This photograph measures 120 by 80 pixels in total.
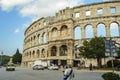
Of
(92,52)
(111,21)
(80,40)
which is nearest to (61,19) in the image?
(80,40)

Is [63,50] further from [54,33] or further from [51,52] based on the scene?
[54,33]

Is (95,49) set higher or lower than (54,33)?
lower

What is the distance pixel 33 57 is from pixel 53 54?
1432 centimetres

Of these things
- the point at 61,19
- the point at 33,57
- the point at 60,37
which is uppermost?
the point at 61,19

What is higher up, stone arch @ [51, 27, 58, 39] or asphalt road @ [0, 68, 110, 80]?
stone arch @ [51, 27, 58, 39]

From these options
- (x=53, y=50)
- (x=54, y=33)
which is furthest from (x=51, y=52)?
(x=54, y=33)

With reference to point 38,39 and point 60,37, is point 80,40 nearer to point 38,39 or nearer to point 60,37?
point 60,37

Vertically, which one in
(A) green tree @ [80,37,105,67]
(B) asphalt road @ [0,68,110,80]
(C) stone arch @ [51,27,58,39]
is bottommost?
(B) asphalt road @ [0,68,110,80]

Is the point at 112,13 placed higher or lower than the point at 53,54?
higher

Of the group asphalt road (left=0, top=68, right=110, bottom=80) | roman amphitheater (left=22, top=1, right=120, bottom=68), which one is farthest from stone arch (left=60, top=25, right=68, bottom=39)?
asphalt road (left=0, top=68, right=110, bottom=80)

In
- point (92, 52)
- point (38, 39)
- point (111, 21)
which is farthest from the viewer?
point (38, 39)

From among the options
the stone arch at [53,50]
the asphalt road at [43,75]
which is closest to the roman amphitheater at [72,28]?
the stone arch at [53,50]

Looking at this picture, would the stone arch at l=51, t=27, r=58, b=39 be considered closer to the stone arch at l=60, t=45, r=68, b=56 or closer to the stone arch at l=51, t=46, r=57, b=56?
the stone arch at l=51, t=46, r=57, b=56

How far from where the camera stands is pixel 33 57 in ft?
234
